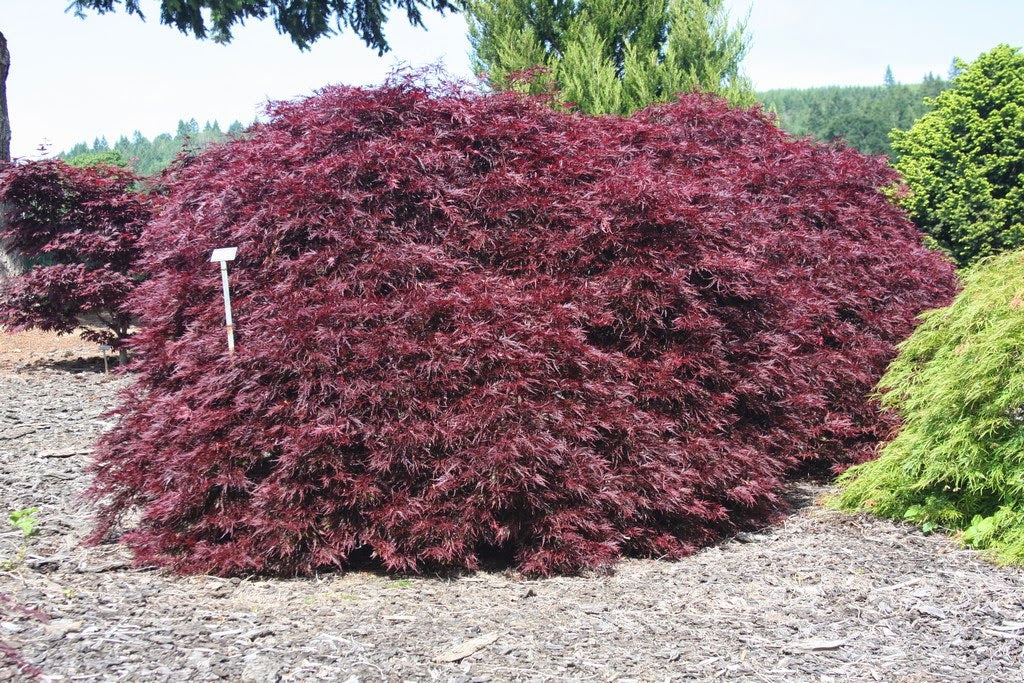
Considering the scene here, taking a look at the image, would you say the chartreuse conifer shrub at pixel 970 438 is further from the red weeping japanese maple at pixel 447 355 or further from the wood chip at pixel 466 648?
the wood chip at pixel 466 648

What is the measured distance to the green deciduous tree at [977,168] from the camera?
9.52 meters

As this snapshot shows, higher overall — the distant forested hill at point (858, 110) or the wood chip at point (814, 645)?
the distant forested hill at point (858, 110)

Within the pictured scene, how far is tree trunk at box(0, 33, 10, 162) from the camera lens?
34.7ft

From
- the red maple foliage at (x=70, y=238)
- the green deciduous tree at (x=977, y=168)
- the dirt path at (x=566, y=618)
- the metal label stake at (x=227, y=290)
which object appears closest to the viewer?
the dirt path at (x=566, y=618)

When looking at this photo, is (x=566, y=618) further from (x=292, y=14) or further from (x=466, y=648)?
(x=292, y=14)

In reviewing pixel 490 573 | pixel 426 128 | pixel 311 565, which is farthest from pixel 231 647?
pixel 426 128

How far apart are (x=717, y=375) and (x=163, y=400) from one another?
104 inches

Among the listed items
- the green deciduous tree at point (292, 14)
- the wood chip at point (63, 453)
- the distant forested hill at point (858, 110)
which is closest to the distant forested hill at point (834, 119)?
the distant forested hill at point (858, 110)

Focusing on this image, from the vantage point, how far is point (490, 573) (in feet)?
13.1

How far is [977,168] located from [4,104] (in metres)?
11.4

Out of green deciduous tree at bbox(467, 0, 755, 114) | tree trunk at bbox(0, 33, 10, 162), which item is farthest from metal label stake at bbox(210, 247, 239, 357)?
tree trunk at bbox(0, 33, 10, 162)

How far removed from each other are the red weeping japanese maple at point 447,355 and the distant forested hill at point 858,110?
39246 mm

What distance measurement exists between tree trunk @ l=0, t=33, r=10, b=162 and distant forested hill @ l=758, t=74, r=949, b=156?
3630 centimetres

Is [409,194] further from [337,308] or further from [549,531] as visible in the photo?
[549,531]
